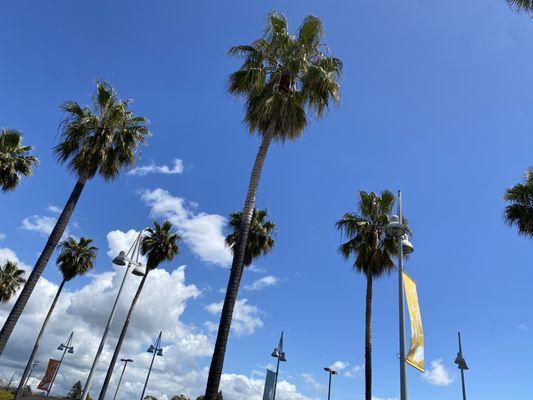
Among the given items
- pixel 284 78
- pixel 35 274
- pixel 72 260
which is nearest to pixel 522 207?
pixel 284 78

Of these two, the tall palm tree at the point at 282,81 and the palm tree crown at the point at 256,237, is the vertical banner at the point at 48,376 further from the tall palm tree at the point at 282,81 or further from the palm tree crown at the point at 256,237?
the tall palm tree at the point at 282,81

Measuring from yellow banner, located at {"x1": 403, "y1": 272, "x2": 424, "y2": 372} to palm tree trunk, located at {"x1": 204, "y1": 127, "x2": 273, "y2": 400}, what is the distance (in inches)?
182

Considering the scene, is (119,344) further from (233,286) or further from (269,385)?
(233,286)

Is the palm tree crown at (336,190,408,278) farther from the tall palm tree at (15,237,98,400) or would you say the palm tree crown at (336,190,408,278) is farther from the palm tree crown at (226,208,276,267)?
the tall palm tree at (15,237,98,400)

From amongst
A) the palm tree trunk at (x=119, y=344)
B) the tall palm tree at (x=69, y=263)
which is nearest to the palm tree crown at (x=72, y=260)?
the tall palm tree at (x=69, y=263)

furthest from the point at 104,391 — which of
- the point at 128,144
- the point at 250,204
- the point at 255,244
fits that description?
the point at 250,204

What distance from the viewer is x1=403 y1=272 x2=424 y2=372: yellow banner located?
30.0 feet

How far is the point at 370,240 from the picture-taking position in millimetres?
25312

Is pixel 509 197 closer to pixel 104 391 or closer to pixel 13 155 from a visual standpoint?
pixel 13 155

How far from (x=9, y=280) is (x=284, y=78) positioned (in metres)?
43.0

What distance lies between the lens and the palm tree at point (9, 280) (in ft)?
148

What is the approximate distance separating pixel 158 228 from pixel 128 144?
17.8 meters

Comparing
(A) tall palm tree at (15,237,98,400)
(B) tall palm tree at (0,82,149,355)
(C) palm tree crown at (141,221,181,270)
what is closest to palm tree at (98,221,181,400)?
(C) palm tree crown at (141,221,181,270)

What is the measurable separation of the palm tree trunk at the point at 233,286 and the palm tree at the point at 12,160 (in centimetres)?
1675
